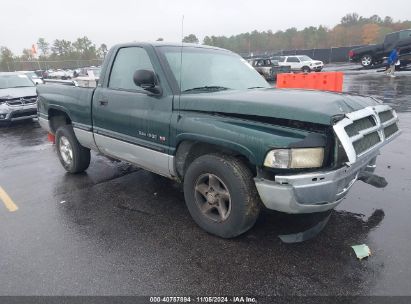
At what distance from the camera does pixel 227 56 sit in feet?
15.0

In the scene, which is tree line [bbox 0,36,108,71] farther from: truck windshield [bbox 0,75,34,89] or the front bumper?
the front bumper

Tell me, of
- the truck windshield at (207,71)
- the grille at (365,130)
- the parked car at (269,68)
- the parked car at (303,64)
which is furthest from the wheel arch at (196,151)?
the parked car at (303,64)

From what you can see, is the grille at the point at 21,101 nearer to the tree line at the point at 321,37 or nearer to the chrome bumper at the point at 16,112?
the chrome bumper at the point at 16,112

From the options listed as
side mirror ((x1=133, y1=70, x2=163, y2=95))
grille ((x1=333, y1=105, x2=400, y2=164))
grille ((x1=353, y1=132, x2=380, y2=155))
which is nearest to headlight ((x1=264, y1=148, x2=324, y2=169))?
grille ((x1=333, y1=105, x2=400, y2=164))

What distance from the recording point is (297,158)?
2.78 m

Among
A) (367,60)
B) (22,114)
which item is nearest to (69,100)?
(22,114)

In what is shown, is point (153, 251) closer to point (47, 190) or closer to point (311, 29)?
point (47, 190)

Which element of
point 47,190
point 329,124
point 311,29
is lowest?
point 47,190

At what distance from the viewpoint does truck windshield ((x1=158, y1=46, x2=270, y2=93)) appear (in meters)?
3.81

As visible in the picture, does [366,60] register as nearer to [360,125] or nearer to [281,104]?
[360,125]

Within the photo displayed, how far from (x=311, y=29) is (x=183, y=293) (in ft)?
329

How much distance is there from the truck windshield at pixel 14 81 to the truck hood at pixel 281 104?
1018 cm

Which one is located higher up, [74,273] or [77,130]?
[77,130]

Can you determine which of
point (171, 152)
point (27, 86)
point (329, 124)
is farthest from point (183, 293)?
point (27, 86)
